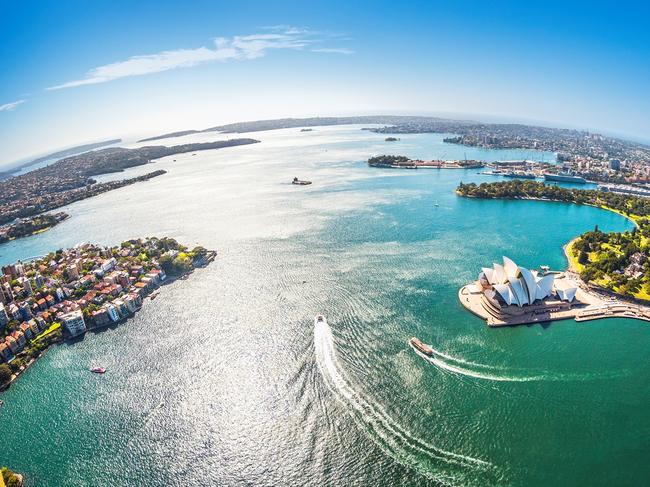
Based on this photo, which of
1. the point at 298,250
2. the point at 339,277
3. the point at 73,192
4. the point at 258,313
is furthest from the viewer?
the point at 73,192

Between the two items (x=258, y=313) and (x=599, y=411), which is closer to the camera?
(x=599, y=411)

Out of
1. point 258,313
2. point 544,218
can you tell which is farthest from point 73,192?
point 544,218

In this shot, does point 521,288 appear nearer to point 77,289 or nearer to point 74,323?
point 74,323

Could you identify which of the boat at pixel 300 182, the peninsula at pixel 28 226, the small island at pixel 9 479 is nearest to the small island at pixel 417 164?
the boat at pixel 300 182

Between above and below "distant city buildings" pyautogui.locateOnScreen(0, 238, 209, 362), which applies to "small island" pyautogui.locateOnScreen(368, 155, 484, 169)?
above

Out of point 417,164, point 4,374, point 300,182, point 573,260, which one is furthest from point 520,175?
point 4,374

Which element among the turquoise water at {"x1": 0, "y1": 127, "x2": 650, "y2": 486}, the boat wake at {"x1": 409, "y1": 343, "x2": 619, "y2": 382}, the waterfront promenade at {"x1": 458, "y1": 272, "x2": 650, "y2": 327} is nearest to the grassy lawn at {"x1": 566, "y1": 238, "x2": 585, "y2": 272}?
the turquoise water at {"x1": 0, "y1": 127, "x2": 650, "y2": 486}

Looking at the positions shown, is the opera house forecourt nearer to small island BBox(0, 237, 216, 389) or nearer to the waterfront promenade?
the waterfront promenade

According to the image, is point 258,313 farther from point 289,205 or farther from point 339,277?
point 289,205
